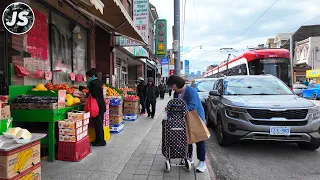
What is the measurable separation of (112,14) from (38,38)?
199 cm

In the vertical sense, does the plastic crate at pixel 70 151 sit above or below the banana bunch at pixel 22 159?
below

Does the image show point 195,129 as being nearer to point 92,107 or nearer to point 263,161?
point 263,161

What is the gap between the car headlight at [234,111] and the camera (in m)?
5.62

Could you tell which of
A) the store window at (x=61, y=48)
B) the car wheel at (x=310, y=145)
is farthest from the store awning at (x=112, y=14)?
the car wheel at (x=310, y=145)

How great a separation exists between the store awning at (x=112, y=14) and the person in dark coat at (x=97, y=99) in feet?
4.76

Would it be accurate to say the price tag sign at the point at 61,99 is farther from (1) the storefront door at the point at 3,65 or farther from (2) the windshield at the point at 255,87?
(2) the windshield at the point at 255,87

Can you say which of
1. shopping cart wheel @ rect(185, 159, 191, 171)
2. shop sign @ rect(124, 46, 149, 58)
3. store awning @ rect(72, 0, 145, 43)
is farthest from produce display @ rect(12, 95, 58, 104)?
shop sign @ rect(124, 46, 149, 58)

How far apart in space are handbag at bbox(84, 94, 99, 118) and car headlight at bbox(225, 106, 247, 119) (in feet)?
9.69

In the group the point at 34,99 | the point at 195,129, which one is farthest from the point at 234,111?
the point at 34,99

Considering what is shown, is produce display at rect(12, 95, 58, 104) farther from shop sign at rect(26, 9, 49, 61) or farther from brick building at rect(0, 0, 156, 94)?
shop sign at rect(26, 9, 49, 61)

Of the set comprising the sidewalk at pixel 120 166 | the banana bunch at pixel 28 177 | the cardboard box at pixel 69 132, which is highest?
the cardboard box at pixel 69 132

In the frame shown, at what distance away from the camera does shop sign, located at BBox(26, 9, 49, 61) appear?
586 cm

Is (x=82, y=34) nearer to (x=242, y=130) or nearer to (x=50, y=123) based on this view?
(x=50, y=123)

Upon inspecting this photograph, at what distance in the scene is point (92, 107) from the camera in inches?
217
